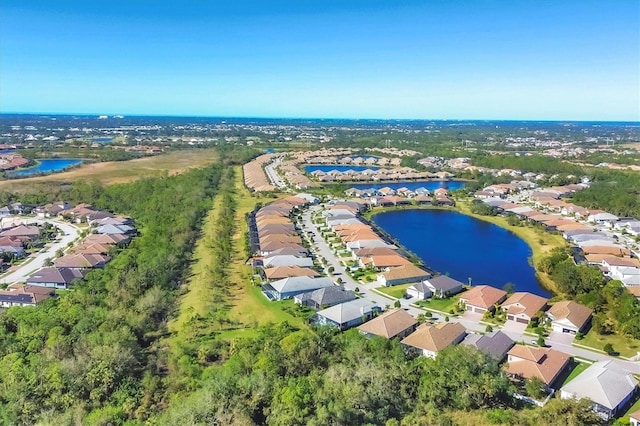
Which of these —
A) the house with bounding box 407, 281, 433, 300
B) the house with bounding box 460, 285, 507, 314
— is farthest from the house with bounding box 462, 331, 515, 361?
the house with bounding box 407, 281, 433, 300

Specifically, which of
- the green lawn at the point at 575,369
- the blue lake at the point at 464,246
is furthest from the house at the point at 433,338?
the blue lake at the point at 464,246

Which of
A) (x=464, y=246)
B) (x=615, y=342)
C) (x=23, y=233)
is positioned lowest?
(x=464, y=246)

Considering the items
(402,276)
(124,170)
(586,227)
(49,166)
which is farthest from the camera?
(49,166)

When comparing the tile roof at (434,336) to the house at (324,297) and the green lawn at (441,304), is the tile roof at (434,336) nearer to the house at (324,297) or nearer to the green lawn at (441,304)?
the green lawn at (441,304)

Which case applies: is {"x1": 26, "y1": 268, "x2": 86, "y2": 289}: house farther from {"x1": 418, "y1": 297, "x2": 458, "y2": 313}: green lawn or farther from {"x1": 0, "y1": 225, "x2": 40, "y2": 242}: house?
{"x1": 418, "y1": 297, "x2": 458, "y2": 313}: green lawn

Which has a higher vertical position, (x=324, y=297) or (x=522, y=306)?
(x=522, y=306)

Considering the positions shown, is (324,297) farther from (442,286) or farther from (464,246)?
(464,246)

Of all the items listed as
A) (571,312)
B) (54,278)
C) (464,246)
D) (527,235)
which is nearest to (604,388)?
(571,312)
